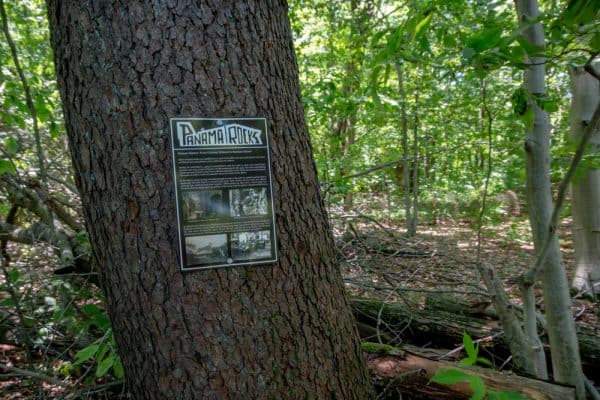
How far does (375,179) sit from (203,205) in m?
7.61

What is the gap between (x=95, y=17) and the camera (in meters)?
1.11

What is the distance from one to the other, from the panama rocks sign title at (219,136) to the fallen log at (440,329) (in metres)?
1.77

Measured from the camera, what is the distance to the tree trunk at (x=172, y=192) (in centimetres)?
110

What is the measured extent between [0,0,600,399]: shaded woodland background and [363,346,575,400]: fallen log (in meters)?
0.07

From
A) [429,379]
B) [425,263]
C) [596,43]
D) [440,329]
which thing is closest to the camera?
[596,43]

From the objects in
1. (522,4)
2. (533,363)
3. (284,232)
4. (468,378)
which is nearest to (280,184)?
(284,232)

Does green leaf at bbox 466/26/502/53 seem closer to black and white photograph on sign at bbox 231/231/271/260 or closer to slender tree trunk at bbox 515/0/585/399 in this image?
slender tree trunk at bbox 515/0/585/399

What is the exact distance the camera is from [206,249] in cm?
115

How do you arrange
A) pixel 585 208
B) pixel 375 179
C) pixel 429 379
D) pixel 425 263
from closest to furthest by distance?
pixel 429 379, pixel 425 263, pixel 585 208, pixel 375 179

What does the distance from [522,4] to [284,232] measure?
56.6 inches

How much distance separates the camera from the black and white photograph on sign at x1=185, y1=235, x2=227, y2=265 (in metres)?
1.13

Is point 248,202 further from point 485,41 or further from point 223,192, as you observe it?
point 485,41

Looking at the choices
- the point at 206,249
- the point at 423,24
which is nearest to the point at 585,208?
the point at 423,24

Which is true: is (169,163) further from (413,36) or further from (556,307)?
(556,307)
